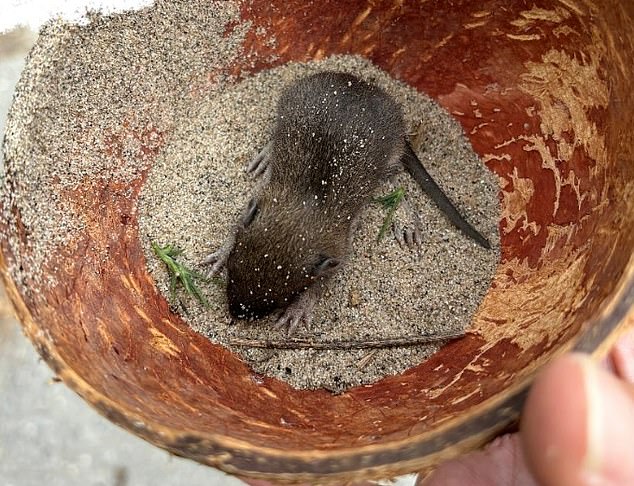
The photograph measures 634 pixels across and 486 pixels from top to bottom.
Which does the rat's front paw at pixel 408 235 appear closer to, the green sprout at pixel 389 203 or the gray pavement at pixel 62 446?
the green sprout at pixel 389 203

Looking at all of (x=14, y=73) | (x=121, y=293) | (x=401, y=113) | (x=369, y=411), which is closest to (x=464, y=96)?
(x=401, y=113)

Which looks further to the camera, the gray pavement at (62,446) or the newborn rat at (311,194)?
the gray pavement at (62,446)

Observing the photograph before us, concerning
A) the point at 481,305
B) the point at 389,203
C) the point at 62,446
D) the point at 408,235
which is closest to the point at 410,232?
the point at 408,235

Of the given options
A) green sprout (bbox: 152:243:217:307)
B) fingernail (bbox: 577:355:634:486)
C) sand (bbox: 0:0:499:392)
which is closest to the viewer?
fingernail (bbox: 577:355:634:486)

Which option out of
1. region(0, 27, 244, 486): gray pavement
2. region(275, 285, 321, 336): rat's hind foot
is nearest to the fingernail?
region(275, 285, 321, 336): rat's hind foot

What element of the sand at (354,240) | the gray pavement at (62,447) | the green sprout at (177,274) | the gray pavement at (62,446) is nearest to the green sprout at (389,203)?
the sand at (354,240)

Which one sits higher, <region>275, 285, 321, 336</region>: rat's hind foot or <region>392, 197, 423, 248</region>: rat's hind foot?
<region>275, 285, 321, 336</region>: rat's hind foot

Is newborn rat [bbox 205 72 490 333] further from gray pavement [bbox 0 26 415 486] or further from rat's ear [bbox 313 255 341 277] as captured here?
gray pavement [bbox 0 26 415 486]
